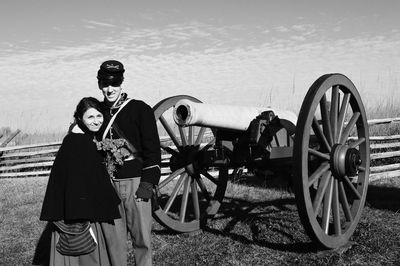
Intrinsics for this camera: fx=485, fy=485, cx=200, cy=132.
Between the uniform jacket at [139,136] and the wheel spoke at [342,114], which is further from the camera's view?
the wheel spoke at [342,114]

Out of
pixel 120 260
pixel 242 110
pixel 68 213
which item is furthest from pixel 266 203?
pixel 68 213

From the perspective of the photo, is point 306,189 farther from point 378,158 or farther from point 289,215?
point 378,158

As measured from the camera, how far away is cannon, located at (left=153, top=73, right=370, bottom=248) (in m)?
3.70

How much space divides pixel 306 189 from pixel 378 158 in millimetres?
6587

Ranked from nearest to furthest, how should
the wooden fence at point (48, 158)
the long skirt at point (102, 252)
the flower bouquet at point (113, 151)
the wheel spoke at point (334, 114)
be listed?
the long skirt at point (102, 252)
the flower bouquet at point (113, 151)
the wheel spoke at point (334, 114)
the wooden fence at point (48, 158)

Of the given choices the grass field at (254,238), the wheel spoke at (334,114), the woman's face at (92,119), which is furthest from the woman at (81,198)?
the wheel spoke at (334,114)

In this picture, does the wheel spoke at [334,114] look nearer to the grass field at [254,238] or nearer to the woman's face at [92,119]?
the grass field at [254,238]

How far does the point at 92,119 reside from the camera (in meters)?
3.20

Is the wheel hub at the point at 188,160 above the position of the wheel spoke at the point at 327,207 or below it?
above

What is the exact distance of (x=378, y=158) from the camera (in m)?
9.62

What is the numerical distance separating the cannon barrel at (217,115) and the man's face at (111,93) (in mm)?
620

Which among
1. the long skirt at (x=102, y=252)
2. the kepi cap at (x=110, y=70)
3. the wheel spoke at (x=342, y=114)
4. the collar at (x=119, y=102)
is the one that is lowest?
the long skirt at (x=102, y=252)

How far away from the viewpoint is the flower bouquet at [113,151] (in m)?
3.30

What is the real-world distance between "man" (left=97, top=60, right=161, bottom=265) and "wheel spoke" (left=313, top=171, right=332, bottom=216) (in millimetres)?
1318
